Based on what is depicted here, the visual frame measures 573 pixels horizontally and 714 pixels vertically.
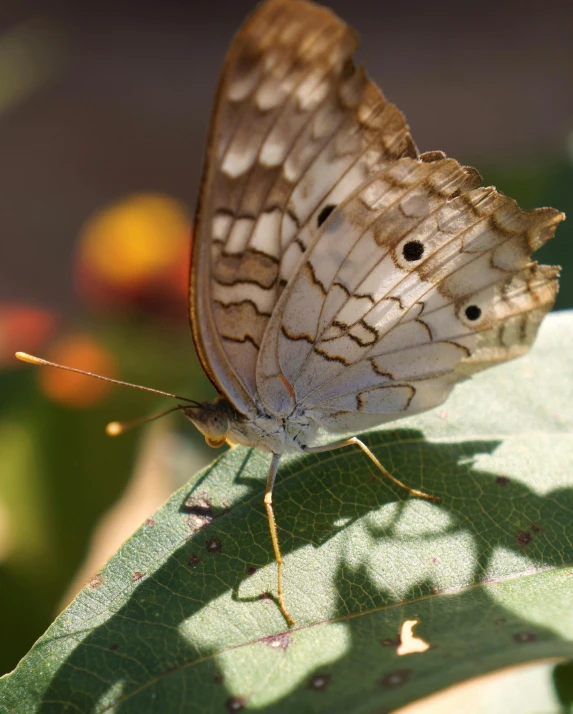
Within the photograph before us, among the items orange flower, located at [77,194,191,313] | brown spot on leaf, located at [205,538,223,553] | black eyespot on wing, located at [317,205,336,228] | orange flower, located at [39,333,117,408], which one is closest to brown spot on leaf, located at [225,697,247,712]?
brown spot on leaf, located at [205,538,223,553]

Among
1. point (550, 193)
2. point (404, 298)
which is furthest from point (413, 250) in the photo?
point (550, 193)

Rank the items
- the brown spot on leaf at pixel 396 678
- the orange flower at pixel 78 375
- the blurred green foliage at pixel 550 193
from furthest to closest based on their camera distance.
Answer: the orange flower at pixel 78 375
the blurred green foliage at pixel 550 193
the brown spot on leaf at pixel 396 678

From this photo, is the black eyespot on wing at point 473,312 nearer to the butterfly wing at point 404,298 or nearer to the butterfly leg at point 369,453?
the butterfly wing at point 404,298

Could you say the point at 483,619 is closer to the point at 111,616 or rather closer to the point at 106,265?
the point at 111,616

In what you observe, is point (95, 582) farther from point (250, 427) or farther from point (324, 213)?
point (324, 213)

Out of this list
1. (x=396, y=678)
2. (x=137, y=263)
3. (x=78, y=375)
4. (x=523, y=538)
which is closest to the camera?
(x=396, y=678)

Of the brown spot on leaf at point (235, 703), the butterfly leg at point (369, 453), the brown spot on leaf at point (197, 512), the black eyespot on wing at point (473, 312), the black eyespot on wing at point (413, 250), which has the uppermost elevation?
the black eyespot on wing at point (413, 250)

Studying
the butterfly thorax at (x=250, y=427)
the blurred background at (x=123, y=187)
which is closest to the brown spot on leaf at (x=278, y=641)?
the butterfly thorax at (x=250, y=427)
